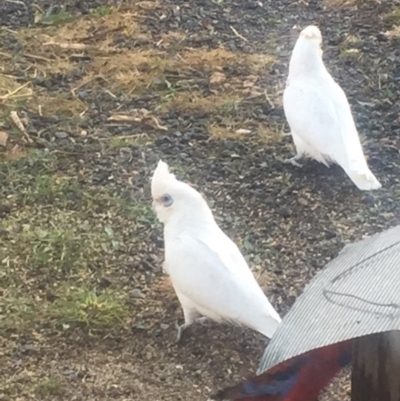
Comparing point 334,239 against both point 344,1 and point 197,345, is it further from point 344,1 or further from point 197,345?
point 344,1

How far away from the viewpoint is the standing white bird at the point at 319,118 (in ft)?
11.9

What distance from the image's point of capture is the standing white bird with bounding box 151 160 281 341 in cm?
267

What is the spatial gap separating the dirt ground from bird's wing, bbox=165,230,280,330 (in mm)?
201

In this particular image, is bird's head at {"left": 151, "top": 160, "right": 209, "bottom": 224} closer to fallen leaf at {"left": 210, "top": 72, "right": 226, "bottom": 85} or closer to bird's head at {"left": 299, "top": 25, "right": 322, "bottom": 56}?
bird's head at {"left": 299, "top": 25, "right": 322, "bottom": 56}

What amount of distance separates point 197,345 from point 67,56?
2.47 metres

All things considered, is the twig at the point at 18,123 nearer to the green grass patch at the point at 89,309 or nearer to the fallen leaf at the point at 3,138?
the fallen leaf at the point at 3,138

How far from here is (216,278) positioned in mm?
2736

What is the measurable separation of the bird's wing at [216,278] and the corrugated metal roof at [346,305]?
88 cm

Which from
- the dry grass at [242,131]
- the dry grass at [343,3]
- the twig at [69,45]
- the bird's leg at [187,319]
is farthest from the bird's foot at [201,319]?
the dry grass at [343,3]

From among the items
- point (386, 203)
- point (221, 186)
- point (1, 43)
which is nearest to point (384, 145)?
point (386, 203)

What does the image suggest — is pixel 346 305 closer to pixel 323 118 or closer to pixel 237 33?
pixel 323 118

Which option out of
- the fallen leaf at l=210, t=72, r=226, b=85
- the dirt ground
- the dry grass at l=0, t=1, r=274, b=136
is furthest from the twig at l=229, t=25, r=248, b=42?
the fallen leaf at l=210, t=72, r=226, b=85

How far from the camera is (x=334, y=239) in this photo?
11.3ft

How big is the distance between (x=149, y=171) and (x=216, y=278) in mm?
1227
